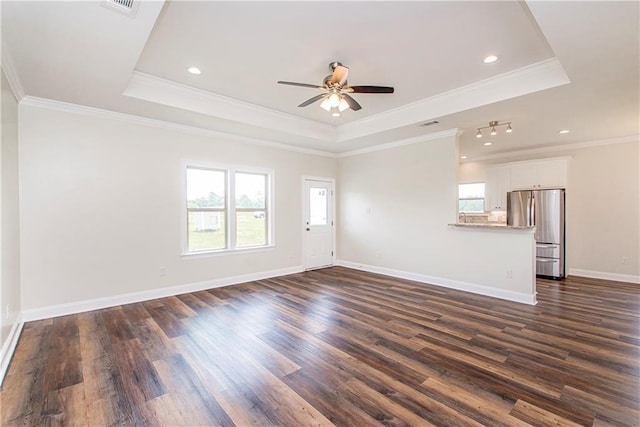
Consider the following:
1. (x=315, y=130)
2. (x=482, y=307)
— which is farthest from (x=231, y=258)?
(x=482, y=307)

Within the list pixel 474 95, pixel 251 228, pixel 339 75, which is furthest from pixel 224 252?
pixel 474 95

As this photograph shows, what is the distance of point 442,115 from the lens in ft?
13.5

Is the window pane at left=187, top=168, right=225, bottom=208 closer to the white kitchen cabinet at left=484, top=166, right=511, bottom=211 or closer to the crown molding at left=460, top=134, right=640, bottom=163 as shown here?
the white kitchen cabinet at left=484, top=166, right=511, bottom=211

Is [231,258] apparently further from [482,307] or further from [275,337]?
[482,307]

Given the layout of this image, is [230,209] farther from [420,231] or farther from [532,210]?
[532,210]

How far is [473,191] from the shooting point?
24.8ft

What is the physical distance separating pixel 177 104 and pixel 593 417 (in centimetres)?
496

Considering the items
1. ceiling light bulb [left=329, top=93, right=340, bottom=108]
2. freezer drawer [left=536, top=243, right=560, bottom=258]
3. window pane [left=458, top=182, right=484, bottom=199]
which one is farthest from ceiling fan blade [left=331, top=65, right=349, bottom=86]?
window pane [left=458, top=182, right=484, bottom=199]

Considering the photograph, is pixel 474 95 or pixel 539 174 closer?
pixel 474 95

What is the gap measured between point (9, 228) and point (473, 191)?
8.61 meters

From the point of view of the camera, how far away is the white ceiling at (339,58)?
2238mm

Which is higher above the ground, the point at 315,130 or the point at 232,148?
the point at 315,130

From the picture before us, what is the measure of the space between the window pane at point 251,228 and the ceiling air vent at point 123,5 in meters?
3.59

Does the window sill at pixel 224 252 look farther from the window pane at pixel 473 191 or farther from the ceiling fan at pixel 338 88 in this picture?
the window pane at pixel 473 191
